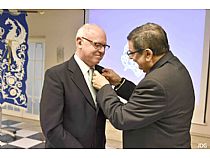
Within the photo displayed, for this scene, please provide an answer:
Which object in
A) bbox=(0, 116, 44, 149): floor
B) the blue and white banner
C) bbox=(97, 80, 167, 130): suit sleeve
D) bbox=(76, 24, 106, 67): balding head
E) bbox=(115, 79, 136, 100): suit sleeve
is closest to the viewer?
bbox=(97, 80, 167, 130): suit sleeve

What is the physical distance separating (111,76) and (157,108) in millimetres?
297

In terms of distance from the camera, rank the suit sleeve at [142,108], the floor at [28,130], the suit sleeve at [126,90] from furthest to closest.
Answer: the floor at [28,130], the suit sleeve at [126,90], the suit sleeve at [142,108]

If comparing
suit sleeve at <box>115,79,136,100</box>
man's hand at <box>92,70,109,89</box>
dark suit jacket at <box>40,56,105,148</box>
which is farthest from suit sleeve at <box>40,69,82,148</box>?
suit sleeve at <box>115,79,136,100</box>

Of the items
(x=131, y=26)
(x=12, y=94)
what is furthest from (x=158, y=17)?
(x=12, y=94)

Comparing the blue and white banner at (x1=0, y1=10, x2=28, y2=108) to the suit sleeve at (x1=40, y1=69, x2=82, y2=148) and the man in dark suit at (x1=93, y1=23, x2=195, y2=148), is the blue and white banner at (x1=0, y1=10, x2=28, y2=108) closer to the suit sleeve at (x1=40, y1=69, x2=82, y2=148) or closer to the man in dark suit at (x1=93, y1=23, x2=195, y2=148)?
the suit sleeve at (x1=40, y1=69, x2=82, y2=148)

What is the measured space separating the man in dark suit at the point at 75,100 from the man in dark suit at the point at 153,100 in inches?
2.8

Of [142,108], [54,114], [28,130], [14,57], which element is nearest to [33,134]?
[28,130]

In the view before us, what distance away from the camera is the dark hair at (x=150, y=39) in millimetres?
757

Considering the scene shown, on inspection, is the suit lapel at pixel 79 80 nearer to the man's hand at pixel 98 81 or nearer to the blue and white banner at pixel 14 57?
the man's hand at pixel 98 81

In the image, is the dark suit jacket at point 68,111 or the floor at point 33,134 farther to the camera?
the floor at point 33,134

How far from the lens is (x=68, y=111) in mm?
851

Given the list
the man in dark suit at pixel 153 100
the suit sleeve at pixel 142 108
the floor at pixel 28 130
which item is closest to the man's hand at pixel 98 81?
the man in dark suit at pixel 153 100

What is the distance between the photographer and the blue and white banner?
1.07m

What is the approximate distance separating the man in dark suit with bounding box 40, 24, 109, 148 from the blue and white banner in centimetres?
32
